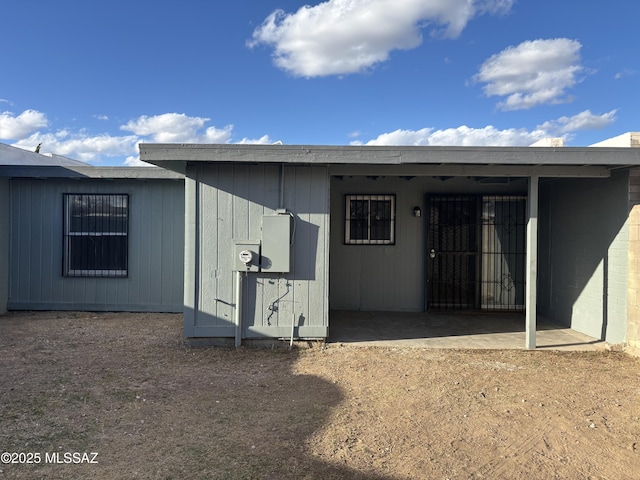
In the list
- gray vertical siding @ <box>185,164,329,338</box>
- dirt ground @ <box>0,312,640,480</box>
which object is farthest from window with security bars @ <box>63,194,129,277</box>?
gray vertical siding @ <box>185,164,329,338</box>

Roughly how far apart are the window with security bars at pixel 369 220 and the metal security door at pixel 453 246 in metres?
0.72

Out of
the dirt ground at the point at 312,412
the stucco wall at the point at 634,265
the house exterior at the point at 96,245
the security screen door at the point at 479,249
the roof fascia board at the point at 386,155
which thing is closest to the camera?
the dirt ground at the point at 312,412

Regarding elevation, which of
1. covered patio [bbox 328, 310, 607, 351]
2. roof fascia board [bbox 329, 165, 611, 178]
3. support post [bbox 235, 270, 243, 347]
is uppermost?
roof fascia board [bbox 329, 165, 611, 178]

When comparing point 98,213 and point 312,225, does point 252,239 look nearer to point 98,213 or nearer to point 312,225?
point 312,225

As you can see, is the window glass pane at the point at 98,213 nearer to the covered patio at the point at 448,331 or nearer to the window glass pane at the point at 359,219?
the window glass pane at the point at 359,219

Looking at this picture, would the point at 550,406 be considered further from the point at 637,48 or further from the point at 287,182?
the point at 637,48

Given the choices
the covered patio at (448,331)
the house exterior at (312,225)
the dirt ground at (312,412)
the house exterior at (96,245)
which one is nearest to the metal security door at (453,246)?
the covered patio at (448,331)

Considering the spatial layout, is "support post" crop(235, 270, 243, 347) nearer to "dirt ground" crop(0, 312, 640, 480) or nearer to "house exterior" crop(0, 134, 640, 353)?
"house exterior" crop(0, 134, 640, 353)

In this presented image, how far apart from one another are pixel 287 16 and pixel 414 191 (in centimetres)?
610

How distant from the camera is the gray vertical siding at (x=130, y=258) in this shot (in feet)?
23.0

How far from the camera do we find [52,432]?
283 cm

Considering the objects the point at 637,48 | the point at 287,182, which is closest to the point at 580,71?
the point at 637,48

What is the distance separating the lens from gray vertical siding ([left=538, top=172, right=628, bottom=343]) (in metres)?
5.09

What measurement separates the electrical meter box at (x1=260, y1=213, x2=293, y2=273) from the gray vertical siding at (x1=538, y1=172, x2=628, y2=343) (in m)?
4.05
